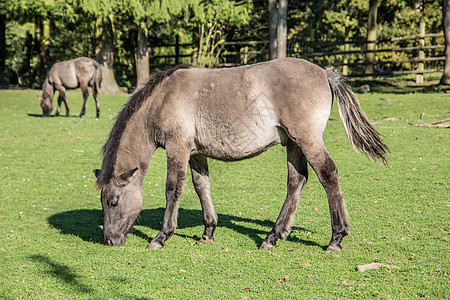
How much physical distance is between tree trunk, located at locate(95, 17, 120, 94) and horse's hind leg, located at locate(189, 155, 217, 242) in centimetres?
1978

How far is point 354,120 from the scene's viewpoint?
5695 millimetres

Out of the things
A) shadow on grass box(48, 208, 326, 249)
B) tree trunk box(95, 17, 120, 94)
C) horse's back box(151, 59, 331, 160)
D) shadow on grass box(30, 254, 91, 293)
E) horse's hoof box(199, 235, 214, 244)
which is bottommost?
shadow on grass box(48, 208, 326, 249)

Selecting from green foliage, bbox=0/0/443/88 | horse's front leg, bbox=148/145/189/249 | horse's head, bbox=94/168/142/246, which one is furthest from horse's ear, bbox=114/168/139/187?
green foliage, bbox=0/0/443/88

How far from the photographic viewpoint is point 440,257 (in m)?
5.21

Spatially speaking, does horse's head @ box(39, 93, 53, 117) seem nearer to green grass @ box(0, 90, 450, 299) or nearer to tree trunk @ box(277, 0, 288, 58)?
green grass @ box(0, 90, 450, 299)

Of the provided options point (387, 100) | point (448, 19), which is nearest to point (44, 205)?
point (387, 100)

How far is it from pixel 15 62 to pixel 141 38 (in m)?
14.8

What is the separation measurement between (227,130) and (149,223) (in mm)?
2250

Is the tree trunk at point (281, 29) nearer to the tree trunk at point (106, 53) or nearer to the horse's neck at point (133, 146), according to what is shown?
the tree trunk at point (106, 53)

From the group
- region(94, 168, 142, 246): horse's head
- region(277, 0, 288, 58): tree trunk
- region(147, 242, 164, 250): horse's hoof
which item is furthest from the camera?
region(277, 0, 288, 58): tree trunk

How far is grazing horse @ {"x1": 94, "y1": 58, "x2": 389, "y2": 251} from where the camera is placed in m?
5.50

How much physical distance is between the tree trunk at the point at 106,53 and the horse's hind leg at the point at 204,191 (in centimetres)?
1978

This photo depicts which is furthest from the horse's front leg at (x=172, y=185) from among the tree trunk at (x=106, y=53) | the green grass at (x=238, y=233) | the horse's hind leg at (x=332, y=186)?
the tree trunk at (x=106, y=53)

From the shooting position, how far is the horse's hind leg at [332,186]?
17.9 ft
